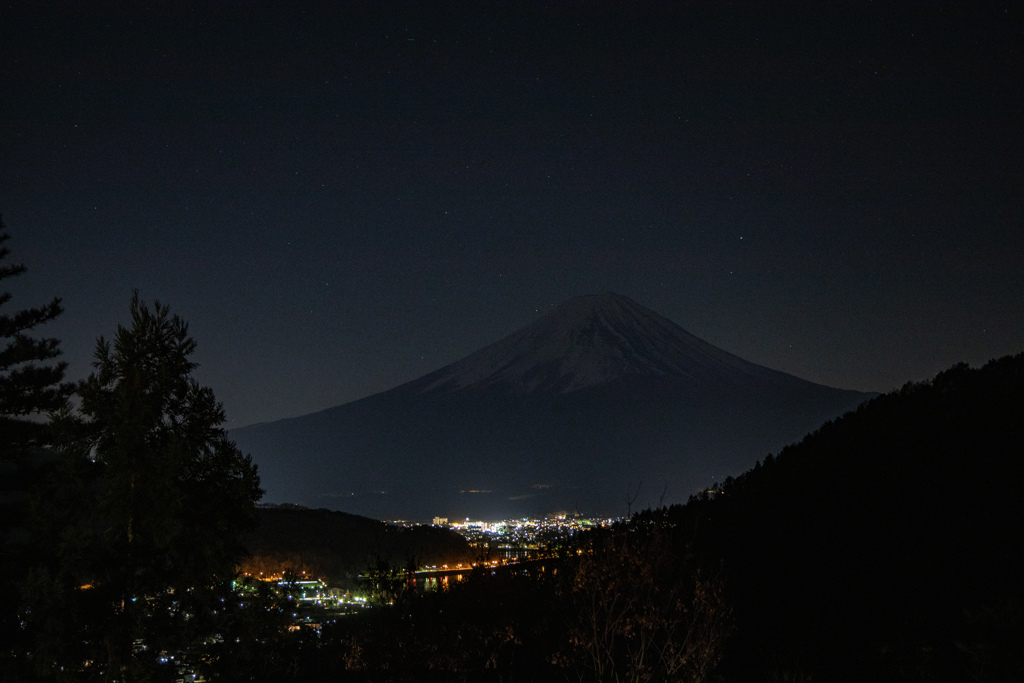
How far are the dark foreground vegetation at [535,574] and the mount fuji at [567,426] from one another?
59.7 meters

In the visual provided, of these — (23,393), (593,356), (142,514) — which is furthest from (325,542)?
(593,356)

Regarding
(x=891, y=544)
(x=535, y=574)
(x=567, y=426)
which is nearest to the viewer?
(x=535, y=574)

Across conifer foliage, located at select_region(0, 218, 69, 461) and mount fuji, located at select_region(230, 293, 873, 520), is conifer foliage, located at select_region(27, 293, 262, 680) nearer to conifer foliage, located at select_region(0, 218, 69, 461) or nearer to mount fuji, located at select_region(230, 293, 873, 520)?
conifer foliage, located at select_region(0, 218, 69, 461)

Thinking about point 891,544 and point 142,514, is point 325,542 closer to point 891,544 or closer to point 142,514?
point 891,544

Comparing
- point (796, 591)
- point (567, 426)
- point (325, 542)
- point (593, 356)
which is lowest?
point (796, 591)

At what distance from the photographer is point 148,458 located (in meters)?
9.34

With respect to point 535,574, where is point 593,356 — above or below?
above

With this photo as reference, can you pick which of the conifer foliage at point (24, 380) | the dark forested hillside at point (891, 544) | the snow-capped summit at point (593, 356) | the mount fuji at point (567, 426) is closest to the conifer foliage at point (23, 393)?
the conifer foliage at point (24, 380)

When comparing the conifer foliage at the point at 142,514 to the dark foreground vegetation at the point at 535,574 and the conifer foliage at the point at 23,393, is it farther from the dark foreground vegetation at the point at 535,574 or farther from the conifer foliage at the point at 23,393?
the conifer foliage at the point at 23,393

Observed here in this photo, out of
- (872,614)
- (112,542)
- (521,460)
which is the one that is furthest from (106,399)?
(521,460)

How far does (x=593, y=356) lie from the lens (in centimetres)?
10300

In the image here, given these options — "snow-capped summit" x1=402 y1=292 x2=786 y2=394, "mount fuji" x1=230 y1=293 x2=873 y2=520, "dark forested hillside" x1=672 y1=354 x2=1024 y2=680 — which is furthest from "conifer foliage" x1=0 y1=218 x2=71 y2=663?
"snow-capped summit" x1=402 y1=292 x2=786 y2=394

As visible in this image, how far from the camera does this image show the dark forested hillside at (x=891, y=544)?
10969 millimetres

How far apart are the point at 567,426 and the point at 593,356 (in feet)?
35.5
